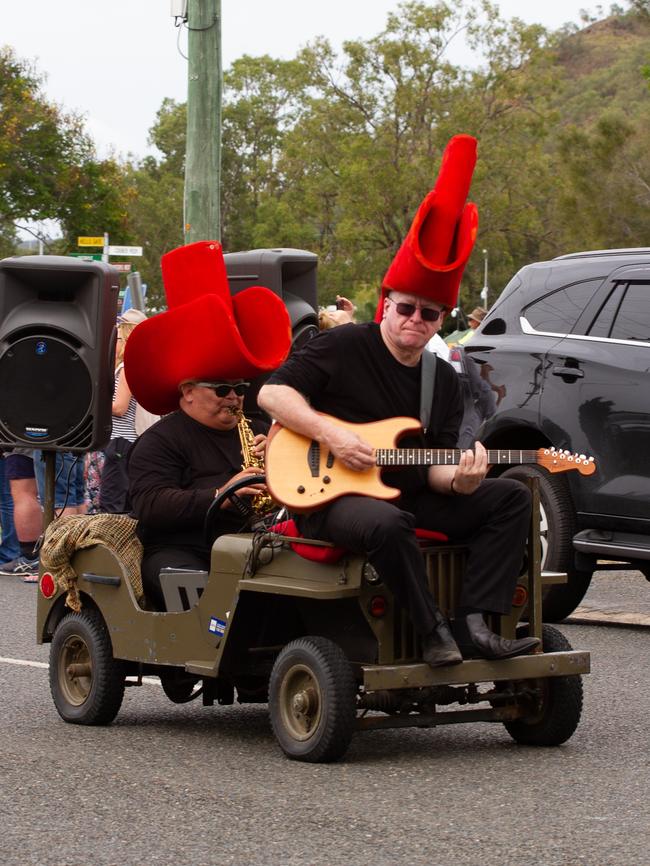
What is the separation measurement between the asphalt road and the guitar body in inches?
37.1

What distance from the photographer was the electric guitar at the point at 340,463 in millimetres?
6172

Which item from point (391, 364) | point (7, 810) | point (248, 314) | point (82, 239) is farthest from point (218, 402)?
point (82, 239)

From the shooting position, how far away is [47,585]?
7.55 metres

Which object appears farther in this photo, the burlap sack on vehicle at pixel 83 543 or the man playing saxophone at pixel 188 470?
the burlap sack on vehicle at pixel 83 543

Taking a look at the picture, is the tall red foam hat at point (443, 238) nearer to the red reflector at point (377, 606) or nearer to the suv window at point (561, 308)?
the red reflector at point (377, 606)

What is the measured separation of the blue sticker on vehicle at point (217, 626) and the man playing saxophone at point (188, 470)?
20.5 inches

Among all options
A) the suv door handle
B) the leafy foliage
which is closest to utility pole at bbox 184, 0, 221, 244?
the suv door handle

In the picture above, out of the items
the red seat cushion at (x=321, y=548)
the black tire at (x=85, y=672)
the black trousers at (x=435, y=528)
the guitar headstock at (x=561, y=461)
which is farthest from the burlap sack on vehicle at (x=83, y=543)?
the guitar headstock at (x=561, y=461)

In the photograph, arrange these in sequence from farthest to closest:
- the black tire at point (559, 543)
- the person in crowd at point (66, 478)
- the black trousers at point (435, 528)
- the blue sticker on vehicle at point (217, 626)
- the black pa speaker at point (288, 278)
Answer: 1. the person in crowd at point (66, 478)
2. the black tire at point (559, 543)
3. the black pa speaker at point (288, 278)
4. the blue sticker on vehicle at point (217, 626)
5. the black trousers at point (435, 528)

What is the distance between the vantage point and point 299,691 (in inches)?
247

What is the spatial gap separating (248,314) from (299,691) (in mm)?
1799

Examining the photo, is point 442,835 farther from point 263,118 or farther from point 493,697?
point 263,118

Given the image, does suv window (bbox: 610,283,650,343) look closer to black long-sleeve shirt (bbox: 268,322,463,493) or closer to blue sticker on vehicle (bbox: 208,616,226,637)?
black long-sleeve shirt (bbox: 268,322,463,493)

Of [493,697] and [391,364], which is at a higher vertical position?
[391,364]
